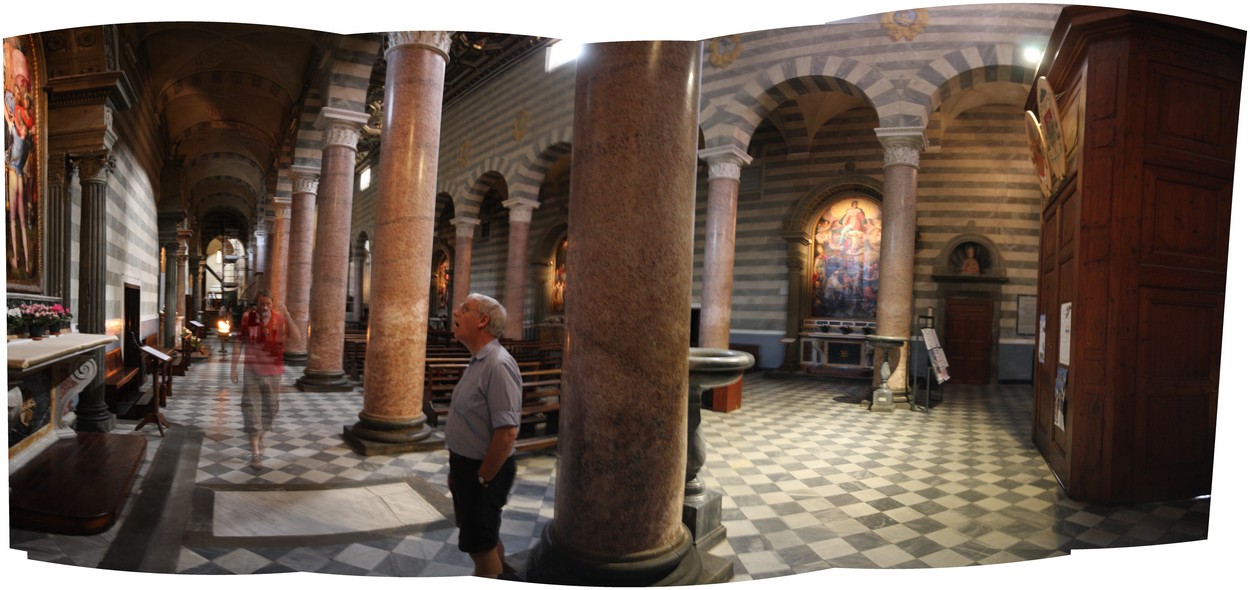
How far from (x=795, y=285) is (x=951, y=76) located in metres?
5.48

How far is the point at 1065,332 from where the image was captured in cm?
415

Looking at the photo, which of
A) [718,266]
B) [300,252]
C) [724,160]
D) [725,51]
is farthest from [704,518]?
[300,252]

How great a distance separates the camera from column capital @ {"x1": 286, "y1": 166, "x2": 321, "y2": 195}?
10633 mm

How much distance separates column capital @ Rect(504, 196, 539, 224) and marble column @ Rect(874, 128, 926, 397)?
749 cm

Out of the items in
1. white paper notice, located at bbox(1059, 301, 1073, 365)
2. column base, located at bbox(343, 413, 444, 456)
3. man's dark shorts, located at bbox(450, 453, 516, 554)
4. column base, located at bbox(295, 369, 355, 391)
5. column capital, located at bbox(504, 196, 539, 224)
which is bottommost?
column base, located at bbox(295, 369, 355, 391)

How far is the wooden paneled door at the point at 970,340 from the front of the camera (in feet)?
38.4

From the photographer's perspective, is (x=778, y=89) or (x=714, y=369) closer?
(x=714, y=369)

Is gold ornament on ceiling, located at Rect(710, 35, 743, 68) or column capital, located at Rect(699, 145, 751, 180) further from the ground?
gold ornament on ceiling, located at Rect(710, 35, 743, 68)

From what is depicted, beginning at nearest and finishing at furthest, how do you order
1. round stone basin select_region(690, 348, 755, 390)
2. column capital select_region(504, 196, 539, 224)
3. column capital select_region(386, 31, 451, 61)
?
1. round stone basin select_region(690, 348, 755, 390)
2. column capital select_region(386, 31, 451, 61)
3. column capital select_region(504, 196, 539, 224)

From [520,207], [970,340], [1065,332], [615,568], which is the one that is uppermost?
[520,207]

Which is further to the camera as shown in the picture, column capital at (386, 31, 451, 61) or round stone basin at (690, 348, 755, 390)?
column capital at (386, 31, 451, 61)

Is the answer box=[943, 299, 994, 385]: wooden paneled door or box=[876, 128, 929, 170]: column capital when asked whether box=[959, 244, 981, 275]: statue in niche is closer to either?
box=[943, 299, 994, 385]: wooden paneled door

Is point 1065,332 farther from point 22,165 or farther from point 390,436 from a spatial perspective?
point 22,165

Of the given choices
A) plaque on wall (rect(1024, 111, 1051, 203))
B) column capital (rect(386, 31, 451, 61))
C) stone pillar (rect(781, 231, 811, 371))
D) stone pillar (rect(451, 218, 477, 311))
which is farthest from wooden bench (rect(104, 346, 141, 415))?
stone pillar (rect(781, 231, 811, 371))
